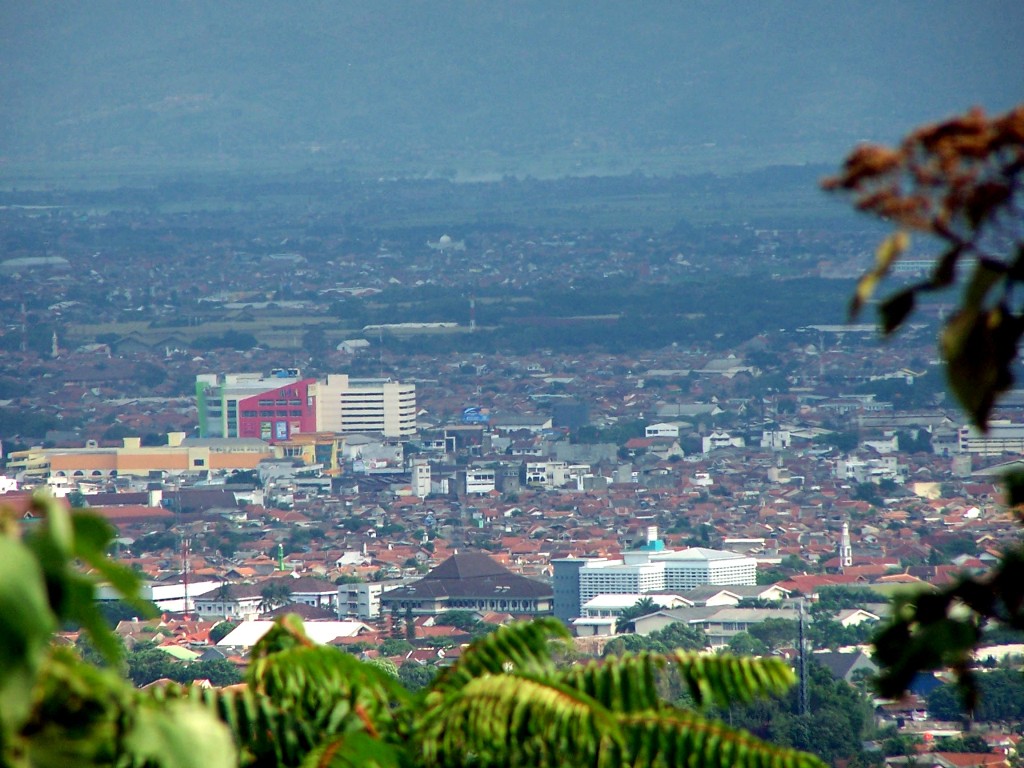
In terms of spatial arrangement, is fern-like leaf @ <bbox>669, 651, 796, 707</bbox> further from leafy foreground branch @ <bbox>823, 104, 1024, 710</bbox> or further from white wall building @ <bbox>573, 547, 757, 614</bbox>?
white wall building @ <bbox>573, 547, 757, 614</bbox>

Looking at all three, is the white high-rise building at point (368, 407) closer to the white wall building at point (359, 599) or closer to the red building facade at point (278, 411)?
the red building facade at point (278, 411)

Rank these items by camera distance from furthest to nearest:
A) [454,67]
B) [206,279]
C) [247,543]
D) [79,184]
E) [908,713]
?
1. [454,67]
2. [79,184]
3. [206,279]
4. [247,543]
5. [908,713]

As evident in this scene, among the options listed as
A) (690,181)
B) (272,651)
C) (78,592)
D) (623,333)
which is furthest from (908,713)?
(690,181)

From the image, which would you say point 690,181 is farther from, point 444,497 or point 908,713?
point 908,713

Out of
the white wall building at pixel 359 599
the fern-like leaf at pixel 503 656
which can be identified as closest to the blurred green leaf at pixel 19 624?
the fern-like leaf at pixel 503 656

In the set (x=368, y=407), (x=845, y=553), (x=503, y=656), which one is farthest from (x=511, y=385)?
(x=503, y=656)

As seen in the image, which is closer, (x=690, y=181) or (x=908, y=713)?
(x=908, y=713)
